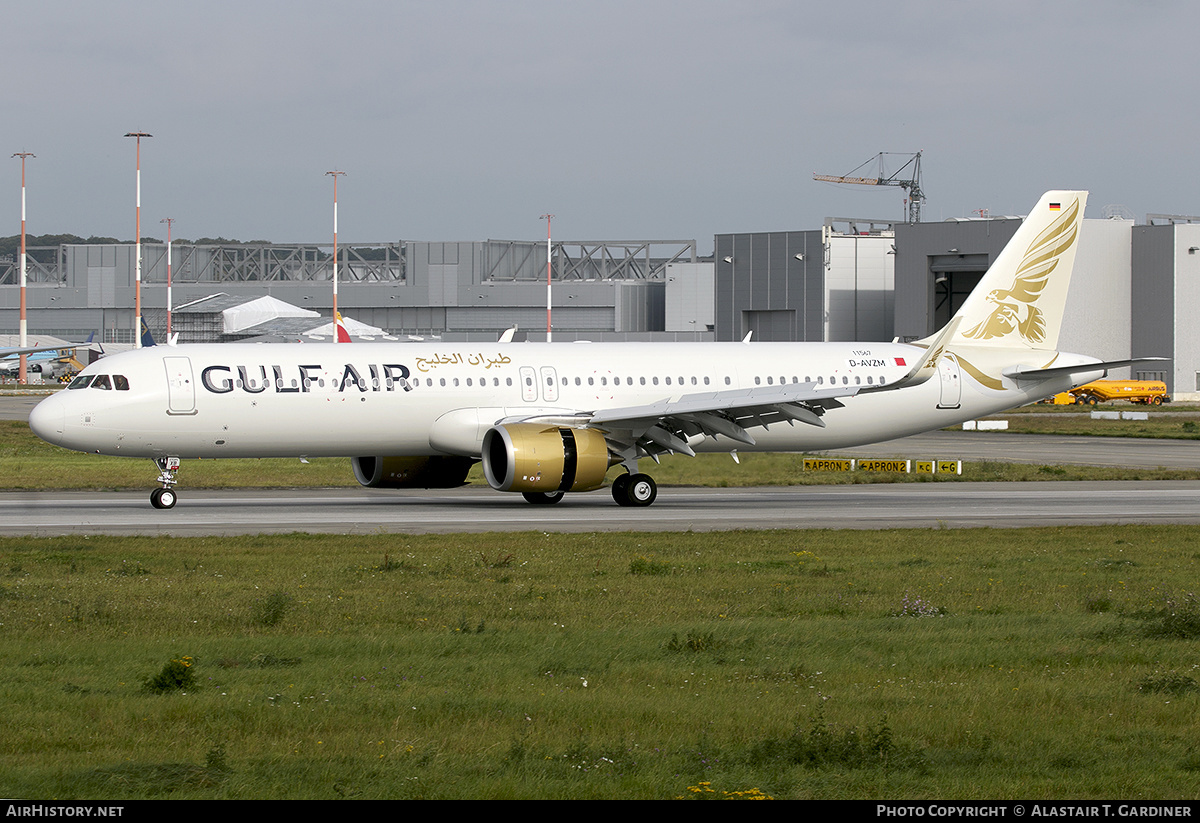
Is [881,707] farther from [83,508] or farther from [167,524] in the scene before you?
[83,508]

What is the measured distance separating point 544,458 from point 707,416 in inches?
176

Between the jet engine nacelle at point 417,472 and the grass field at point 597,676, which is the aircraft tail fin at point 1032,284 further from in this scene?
the grass field at point 597,676

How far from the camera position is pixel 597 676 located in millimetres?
12195

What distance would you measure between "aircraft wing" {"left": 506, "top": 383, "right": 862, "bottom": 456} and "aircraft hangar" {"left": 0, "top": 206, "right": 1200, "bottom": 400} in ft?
227

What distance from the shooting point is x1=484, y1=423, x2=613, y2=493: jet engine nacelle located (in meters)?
29.4

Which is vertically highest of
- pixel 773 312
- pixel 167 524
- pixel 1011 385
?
pixel 773 312

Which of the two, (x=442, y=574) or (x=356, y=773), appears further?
(x=442, y=574)

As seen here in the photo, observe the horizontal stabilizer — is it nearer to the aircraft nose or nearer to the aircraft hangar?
the aircraft nose

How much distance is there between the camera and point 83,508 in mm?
30844

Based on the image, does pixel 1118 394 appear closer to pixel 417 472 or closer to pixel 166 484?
pixel 417 472

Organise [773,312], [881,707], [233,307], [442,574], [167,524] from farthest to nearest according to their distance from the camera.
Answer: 1. [233,307]
2. [773,312]
3. [167,524]
4. [442,574]
5. [881,707]

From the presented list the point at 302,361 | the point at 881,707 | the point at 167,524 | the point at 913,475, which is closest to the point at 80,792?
the point at 881,707

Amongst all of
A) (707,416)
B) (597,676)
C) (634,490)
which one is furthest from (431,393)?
(597,676)

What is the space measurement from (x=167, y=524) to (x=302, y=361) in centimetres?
580
